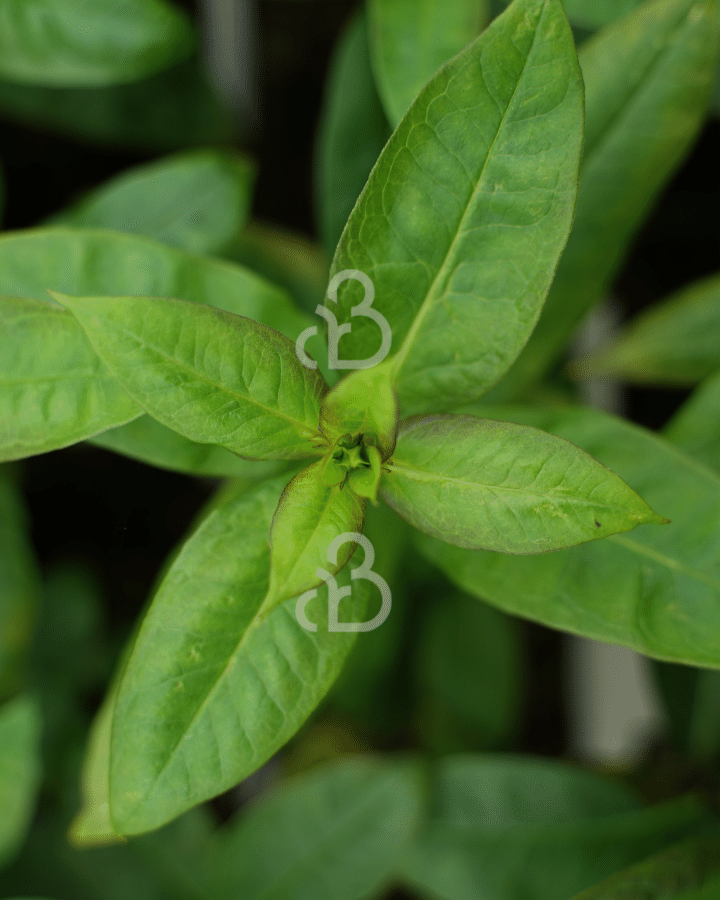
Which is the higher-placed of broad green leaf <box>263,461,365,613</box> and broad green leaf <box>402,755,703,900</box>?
broad green leaf <box>263,461,365,613</box>

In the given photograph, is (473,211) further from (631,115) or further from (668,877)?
(668,877)

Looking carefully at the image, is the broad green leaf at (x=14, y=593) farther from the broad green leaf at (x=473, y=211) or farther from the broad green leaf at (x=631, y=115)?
the broad green leaf at (x=631, y=115)

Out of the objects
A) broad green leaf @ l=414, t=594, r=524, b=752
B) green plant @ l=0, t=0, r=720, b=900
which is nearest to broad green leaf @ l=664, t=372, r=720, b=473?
green plant @ l=0, t=0, r=720, b=900

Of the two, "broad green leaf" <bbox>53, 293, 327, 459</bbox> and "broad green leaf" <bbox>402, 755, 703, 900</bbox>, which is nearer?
"broad green leaf" <bbox>53, 293, 327, 459</bbox>

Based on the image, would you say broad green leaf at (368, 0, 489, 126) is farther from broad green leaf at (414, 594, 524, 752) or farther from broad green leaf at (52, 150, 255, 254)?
broad green leaf at (414, 594, 524, 752)

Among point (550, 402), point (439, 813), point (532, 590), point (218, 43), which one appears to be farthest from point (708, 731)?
point (218, 43)

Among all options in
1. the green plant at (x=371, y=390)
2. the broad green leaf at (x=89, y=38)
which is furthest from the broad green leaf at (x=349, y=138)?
the broad green leaf at (x=89, y=38)

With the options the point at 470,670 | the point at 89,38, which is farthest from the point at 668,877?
the point at 89,38

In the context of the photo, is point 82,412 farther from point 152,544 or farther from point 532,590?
point 152,544
